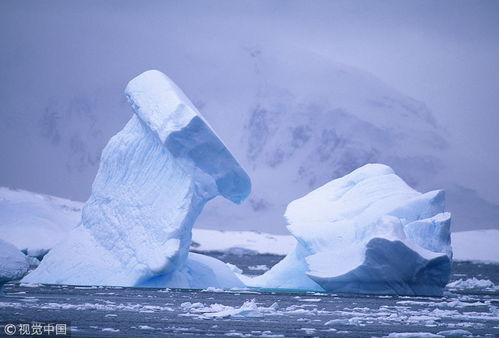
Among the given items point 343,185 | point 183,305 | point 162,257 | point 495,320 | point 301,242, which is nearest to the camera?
point 495,320

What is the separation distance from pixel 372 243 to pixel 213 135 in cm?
349

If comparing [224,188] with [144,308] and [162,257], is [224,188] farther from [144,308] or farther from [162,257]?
[144,308]

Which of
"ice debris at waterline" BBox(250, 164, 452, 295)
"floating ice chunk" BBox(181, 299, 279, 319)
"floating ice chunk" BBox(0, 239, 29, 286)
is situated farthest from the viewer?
"ice debris at waterline" BBox(250, 164, 452, 295)

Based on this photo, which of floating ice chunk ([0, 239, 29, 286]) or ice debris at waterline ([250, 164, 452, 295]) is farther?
ice debris at waterline ([250, 164, 452, 295])

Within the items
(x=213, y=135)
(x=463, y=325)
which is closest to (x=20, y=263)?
(x=213, y=135)

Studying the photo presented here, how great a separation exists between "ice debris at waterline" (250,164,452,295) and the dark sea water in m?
0.45

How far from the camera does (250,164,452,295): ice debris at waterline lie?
17.2 m

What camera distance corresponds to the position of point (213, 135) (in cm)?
1672

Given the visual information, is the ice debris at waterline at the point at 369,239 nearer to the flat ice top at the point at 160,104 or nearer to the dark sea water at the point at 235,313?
the dark sea water at the point at 235,313

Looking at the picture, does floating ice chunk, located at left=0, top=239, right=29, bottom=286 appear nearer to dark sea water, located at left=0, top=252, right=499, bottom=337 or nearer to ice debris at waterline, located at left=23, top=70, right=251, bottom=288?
dark sea water, located at left=0, top=252, right=499, bottom=337

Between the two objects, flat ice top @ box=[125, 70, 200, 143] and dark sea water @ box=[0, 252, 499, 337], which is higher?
flat ice top @ box=[125, 70, 200, 143]

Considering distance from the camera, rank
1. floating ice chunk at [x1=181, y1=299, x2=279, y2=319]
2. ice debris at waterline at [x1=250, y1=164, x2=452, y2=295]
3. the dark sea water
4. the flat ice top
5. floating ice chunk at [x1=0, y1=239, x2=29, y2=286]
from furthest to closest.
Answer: ice debris at waterline at [x1=250, y1=164, x2=452, y2=295], the flat ice top, floating ice chunk at [x1=181, y1=299, x2=279, y2=319], floating ice chunk at [x1=0, y1=239, x2=29, y2=286], the dark sea water

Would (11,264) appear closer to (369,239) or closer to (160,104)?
(160,104)

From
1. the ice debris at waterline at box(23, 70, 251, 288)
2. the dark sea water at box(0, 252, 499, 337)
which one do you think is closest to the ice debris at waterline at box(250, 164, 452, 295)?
the dark sea water at box(0, 252, 499, 337)
